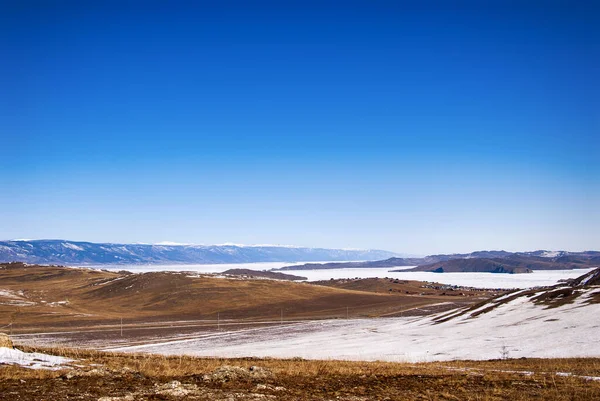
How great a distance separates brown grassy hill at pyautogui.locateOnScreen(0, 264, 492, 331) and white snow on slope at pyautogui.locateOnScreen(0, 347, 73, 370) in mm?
58639

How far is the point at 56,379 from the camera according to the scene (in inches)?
559

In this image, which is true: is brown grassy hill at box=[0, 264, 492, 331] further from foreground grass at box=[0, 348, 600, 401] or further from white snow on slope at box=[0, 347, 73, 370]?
foreground grass at box=[0, 348, 600, 401]

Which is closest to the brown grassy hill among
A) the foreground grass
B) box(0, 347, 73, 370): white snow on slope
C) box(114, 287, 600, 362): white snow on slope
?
box(114, 287, 600, 362): white snow on slope

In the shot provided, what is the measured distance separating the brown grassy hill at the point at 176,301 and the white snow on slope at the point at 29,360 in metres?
58.6

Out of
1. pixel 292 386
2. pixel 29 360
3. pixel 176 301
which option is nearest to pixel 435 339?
pixel 292 386

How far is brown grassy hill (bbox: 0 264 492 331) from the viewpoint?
280 ft

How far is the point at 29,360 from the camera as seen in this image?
18141 millimetres

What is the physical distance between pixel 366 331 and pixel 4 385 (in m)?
52.5

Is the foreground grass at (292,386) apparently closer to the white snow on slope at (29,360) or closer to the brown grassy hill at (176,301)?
the white snow on slope at (29,360)

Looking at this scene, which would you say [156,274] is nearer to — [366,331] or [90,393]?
[366,331]

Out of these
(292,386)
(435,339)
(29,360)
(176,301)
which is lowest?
(176,301)

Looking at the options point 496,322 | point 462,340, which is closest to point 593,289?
point 496,322

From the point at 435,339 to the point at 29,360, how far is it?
38154 millimetres

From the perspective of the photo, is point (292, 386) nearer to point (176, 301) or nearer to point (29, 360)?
point (29, 360)
